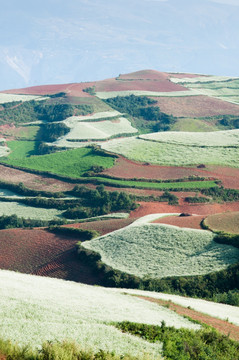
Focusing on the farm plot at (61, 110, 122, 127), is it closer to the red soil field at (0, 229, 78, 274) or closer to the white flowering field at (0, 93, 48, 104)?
the white flowering field at (0, 93, 48, 104)

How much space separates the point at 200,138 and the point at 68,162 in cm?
3034

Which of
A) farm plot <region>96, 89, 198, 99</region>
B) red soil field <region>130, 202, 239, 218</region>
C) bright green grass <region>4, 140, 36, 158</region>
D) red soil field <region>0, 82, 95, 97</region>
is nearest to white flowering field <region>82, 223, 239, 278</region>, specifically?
red soil field <region>130, 202, 239, 218</region>

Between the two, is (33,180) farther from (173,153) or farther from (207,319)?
(207,319)

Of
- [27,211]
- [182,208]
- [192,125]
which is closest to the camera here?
[182,208]

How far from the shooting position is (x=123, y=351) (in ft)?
46.3

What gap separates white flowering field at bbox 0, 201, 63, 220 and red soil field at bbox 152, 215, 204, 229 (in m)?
18.8

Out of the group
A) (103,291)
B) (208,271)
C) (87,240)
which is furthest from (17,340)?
(87,240)

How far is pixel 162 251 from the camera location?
40312mm

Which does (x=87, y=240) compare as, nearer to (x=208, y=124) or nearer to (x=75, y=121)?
(x=75, y=121)

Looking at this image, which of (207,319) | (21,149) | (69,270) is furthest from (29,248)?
(21,149)

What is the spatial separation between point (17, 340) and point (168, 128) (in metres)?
112

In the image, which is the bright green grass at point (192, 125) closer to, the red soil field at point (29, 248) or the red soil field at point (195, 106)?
the red soil field at point (195, 106)

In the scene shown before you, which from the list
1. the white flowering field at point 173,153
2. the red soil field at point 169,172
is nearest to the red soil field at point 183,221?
the red soil field at point 169,172

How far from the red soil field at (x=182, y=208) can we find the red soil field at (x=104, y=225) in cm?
719
